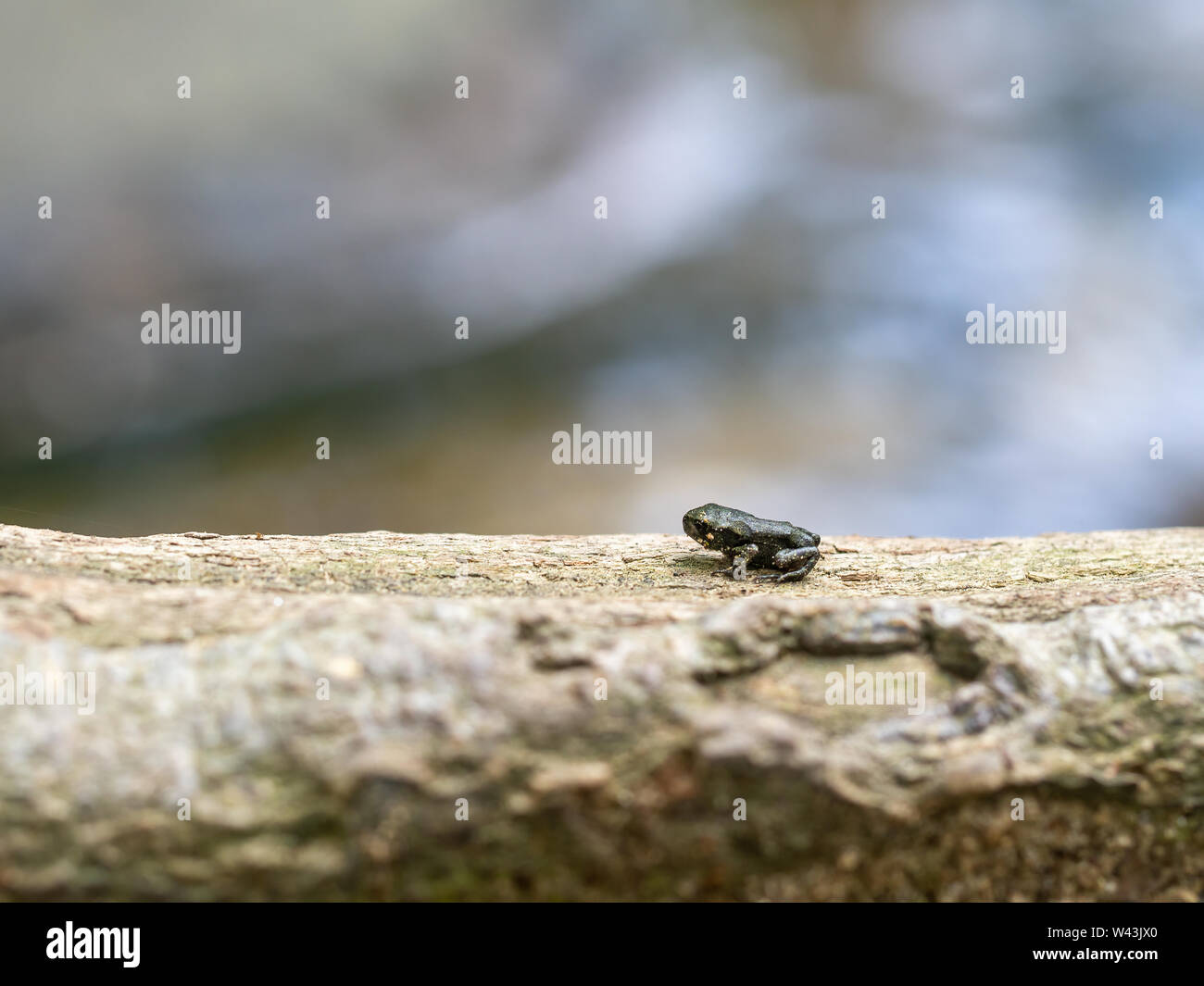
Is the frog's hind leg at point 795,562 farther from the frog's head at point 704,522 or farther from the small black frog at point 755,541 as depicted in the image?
the frog's head at point 704,522

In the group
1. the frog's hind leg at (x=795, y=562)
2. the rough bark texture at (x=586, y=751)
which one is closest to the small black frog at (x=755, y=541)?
the frog's hind leg at (x=795, y=562)

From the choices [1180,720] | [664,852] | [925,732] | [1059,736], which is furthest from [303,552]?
[1180,720]

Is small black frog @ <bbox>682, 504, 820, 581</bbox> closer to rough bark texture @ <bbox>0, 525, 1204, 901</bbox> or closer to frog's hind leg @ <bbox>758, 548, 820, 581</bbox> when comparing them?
Result: frog's hind leg @ <bbox>758, 548, 820, 581</bbox>

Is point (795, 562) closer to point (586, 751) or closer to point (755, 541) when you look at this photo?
point (755, 541)

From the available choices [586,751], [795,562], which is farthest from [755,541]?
[586,751]

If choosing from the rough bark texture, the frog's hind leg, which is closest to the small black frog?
the frog's hind leg

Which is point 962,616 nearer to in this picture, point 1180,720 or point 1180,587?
point 1180,720
